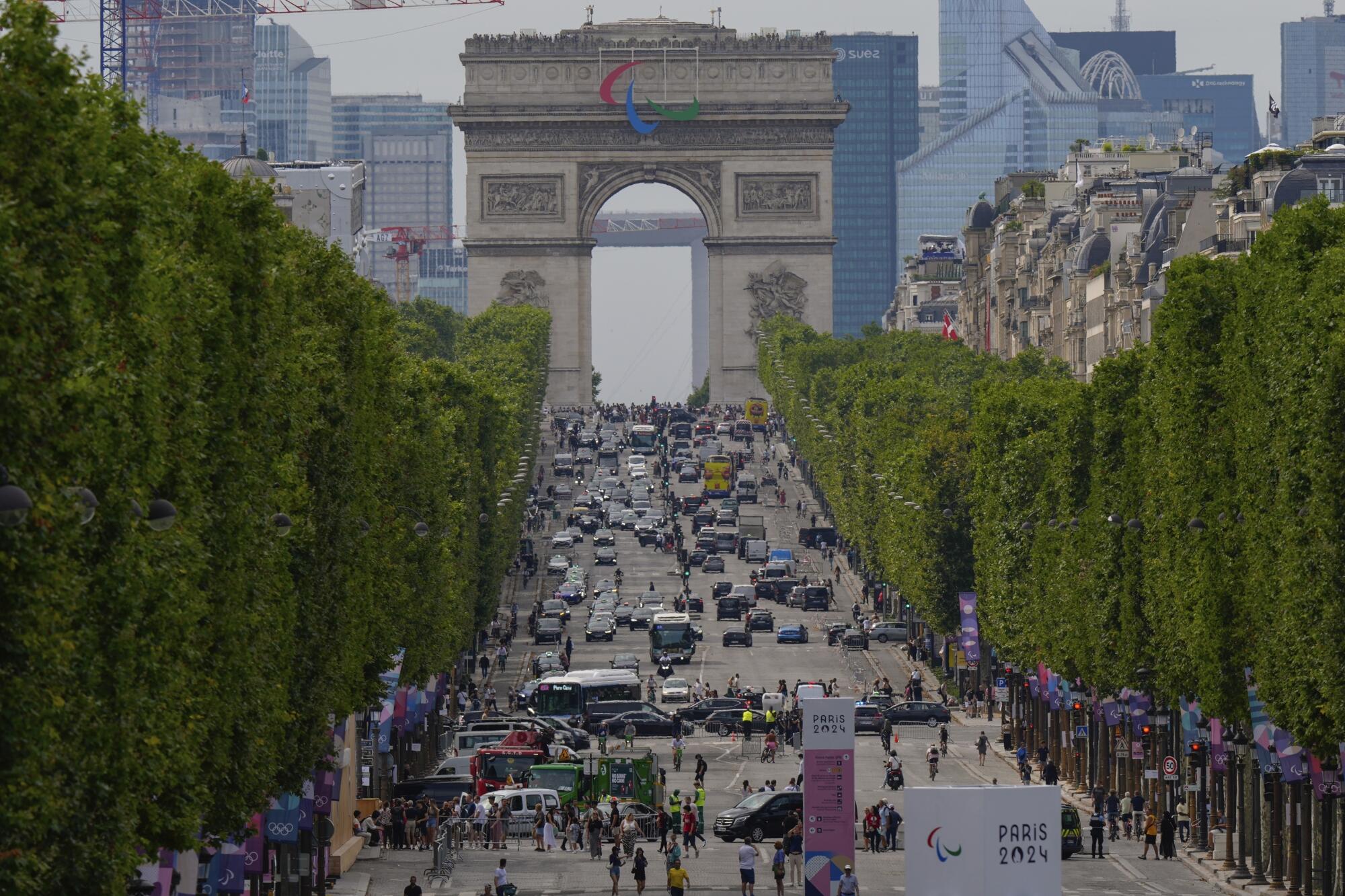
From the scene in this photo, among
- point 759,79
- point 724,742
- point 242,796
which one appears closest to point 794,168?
point 759,79

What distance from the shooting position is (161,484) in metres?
→ 35.3

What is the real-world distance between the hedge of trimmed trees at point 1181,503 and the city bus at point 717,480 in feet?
138

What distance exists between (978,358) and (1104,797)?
292 feet

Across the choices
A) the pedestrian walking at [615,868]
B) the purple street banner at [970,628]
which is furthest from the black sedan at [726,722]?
the pedestrian walking at [615,868]

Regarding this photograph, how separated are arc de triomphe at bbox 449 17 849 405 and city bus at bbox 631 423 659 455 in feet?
64.9

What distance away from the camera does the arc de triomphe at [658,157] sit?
19212 centimetres

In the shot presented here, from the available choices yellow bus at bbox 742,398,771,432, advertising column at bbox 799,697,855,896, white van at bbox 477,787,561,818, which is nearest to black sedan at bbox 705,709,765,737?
white van at bbox 477,787,561,818

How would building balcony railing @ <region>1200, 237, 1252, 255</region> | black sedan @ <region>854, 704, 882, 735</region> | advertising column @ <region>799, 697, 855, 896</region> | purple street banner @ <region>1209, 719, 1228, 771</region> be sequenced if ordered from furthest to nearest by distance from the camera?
1. building balcony railing @ <region>1200, 237, 1252, 255</region>
2. black sedan @ <region>854, 704, 882, 735</region>
3. purple street banner @ <region>1209, 719, 1228, 771</region>
4. advertising column @ <region>799, 697, 855, 896</region>

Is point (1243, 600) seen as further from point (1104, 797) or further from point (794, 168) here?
point (794, 168)

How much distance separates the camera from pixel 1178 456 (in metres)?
57.8

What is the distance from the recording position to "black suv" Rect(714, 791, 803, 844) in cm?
6512

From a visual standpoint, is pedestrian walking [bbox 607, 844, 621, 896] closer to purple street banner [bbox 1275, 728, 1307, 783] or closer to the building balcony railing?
purple street banner [bbox 1275, 728, 1307, 783]

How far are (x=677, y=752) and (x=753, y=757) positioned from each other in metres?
3.91

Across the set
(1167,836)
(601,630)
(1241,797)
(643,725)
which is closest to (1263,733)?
(1241,797)
